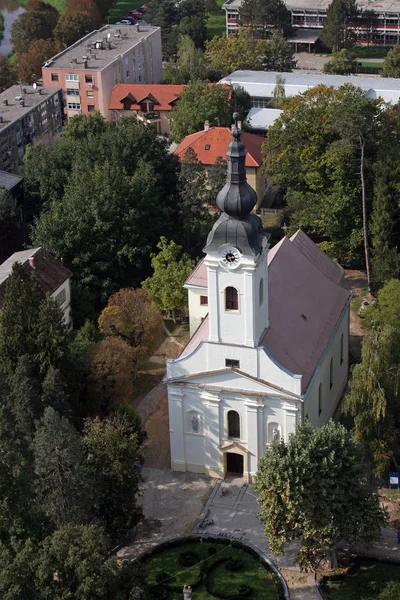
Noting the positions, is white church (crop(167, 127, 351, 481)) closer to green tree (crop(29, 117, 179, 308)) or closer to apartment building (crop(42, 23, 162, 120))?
green tree (crop(29, 117, 179, 308))

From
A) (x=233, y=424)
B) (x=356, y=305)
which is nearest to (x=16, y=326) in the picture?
(x=233, y=424)

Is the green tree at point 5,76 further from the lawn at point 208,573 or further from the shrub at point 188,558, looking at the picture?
the shrub at point 188,558

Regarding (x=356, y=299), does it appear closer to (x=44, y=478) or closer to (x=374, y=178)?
(x=374, y=178)

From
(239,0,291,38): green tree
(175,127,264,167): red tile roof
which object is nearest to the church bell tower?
(175,127,264,167): red tile roof

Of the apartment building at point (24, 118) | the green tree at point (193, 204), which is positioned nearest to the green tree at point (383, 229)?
the green tree at point (193, 204)

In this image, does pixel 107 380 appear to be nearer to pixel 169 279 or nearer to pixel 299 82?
pixel 169 279
